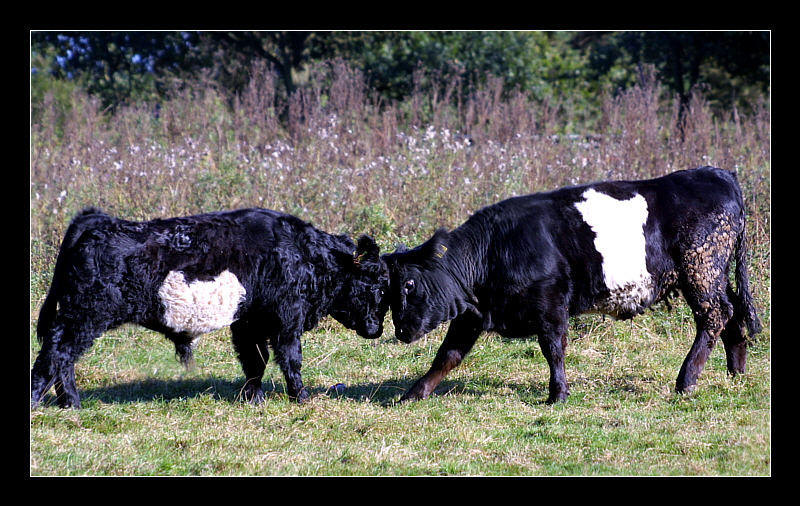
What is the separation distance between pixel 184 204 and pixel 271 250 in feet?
14.5

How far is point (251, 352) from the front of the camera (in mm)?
6250

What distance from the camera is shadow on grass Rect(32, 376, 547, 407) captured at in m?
6.16

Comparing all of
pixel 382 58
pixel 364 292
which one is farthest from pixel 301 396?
pixel 382 58

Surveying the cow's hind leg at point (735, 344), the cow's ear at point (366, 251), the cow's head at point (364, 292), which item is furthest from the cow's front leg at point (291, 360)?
the cow's hind leg at point (735, 344)

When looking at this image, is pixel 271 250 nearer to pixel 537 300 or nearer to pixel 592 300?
pixel 537 300

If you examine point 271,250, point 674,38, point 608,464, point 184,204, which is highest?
point 674,38

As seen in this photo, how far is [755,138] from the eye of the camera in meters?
12.1

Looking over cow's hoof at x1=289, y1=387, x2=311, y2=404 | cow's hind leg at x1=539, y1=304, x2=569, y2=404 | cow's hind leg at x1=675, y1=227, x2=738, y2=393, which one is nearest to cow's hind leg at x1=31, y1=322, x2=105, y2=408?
cow's hoof at x1=289, y1=387, x2=311, y2=404

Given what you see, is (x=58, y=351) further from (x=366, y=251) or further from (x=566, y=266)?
(x=566, y=266)

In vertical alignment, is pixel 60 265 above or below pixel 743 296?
above

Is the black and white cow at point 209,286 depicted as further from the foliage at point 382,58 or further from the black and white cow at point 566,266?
the foliage at point 382,58

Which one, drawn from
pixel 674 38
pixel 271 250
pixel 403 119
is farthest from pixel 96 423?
pixel 674 38

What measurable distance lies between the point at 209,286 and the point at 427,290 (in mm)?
1617

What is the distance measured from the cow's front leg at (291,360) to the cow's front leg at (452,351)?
0.82 meters
